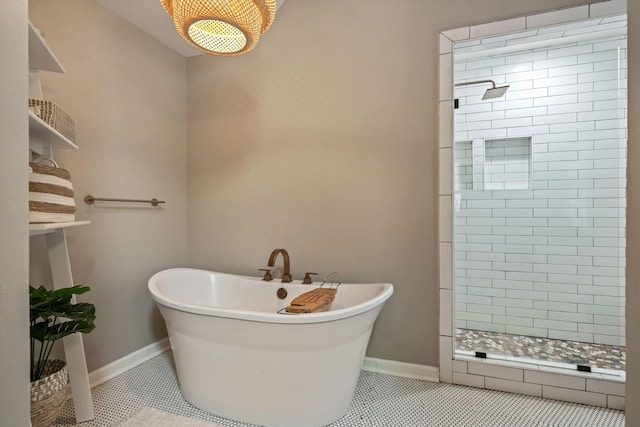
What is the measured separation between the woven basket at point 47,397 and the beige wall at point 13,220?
48 cm

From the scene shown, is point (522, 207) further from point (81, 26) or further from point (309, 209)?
point (81, 26)

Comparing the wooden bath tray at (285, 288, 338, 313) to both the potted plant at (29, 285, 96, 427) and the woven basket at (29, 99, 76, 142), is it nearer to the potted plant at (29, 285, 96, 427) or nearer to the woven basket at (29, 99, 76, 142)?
the potted plant at (29, 285, 96, 427)

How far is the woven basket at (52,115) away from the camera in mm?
1355

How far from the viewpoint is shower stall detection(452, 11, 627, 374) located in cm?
200

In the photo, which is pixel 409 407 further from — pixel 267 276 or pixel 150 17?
pixel 150 17

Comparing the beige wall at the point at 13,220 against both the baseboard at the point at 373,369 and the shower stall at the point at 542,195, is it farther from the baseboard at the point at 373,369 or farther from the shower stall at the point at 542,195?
the shower stall at the point at 542,195

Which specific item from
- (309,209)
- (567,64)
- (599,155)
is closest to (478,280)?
(599,155)

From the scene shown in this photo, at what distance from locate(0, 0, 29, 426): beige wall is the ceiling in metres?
1.44

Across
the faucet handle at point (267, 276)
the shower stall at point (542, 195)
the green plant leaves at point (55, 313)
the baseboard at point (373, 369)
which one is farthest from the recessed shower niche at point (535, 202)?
the green plant leaves at point (55, 313)

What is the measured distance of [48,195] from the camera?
1.32 meters

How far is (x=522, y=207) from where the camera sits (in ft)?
7.75

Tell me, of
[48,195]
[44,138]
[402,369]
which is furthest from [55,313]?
[402,369]

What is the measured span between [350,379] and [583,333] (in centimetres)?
176

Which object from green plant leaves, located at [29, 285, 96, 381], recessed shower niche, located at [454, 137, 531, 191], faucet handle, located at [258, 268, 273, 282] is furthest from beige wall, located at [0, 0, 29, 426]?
recessed shower niche, located at [454, 137, 531, 191]
